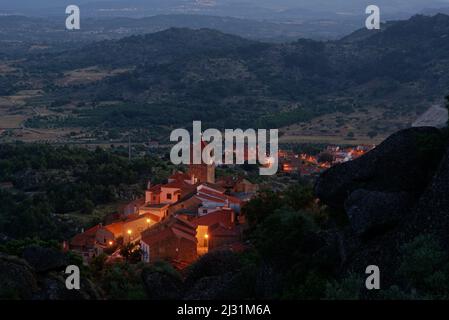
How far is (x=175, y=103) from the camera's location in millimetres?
87812

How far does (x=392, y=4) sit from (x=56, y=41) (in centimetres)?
6209

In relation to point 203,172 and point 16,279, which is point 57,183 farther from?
point 16,279

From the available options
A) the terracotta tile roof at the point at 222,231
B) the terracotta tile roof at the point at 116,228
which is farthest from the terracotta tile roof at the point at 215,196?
the terracotta tile roof at the point at 222,231

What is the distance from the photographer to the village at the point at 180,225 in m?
19.9

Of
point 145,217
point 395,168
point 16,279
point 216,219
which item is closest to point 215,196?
point 145,217

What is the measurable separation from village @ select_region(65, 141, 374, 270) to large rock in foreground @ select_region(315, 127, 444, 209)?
4908 mm

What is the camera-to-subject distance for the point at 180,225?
21844 millimetres

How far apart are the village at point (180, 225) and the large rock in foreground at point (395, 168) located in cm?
491

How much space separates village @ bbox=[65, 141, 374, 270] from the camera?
1991 cm

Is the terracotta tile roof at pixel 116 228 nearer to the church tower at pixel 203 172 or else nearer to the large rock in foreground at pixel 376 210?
the church tower at pixel 203 172

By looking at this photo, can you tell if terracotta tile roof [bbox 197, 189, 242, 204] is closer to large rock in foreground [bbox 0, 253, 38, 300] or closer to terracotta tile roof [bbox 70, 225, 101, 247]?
terracotta tile roof [bbox 70, 225, 101, 247]
